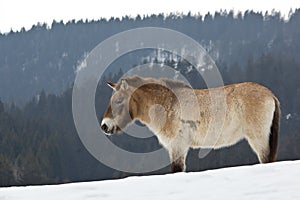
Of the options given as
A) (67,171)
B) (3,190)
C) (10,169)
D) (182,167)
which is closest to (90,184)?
(3,190)

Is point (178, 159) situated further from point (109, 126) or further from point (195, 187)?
point (195, 187)

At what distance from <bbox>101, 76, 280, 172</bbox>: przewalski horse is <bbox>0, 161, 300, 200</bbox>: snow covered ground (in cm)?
329

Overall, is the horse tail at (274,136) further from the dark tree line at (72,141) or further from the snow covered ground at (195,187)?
the dark tree line at (72,141)

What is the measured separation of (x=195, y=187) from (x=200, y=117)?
4.34 m

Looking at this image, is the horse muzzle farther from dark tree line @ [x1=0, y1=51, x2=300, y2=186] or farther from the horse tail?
dark tree line @ [x1=0, y1=51, x2=300, y2=186]

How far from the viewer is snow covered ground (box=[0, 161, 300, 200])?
4.50 meters

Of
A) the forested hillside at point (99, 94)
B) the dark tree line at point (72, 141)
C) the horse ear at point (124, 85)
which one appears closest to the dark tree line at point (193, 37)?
the forested hillside at point (99, 94)

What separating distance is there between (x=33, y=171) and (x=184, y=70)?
110 feet

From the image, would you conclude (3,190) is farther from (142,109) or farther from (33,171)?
(33,171)

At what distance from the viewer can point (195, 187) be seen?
4.79m

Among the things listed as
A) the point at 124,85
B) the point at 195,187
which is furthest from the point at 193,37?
the point at 195,187

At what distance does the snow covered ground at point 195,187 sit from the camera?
4.50 m

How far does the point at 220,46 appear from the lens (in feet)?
546

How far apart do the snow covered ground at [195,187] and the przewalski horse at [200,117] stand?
3.29 m
